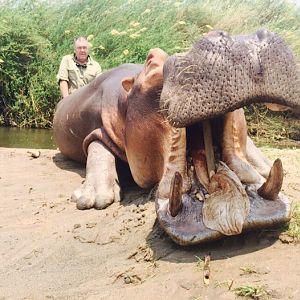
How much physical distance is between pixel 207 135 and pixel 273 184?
1.30 feet

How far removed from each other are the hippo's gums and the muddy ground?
0.13 metres

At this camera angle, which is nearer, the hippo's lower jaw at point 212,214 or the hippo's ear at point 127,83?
the hippo's lower jaw at point 212,214

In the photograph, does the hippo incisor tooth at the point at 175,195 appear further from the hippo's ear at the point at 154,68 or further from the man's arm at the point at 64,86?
the man's arm at the point at 64,86

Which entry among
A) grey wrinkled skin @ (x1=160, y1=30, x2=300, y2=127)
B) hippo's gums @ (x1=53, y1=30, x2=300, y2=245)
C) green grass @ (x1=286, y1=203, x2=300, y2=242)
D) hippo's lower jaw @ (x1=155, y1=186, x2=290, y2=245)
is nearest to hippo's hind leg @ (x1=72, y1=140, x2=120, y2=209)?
hippo's gums @ (x1=53, y1=30, x2=300, y2=245)

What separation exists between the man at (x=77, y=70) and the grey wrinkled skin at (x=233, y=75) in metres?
5.40

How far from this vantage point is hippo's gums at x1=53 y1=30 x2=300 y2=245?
92.1 inches

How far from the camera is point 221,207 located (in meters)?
2.54

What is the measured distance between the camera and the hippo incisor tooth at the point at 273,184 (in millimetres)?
2555

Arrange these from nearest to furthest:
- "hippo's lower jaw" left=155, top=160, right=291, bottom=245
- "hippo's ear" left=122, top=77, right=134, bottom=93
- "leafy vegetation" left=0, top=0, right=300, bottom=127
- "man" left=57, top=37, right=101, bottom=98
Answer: "hippo's lower jaw" left=155, top=160, right=291, bottom=245, "hippo's ear" left=122, top=77, right=134, bottom=93, "man" left=57, top=37, right=101, bottom=98, "leafy vegetation" left=0, top=0, right=300, bottom=127

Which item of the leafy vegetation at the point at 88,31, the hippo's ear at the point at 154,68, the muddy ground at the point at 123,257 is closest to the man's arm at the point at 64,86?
the muddy ground at the point at 123,257

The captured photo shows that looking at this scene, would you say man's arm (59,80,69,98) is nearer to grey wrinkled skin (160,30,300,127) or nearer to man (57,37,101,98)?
man (57,37,101,98)

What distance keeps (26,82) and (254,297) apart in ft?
35.0

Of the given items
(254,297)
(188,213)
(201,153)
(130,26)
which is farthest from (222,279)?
(130,26)

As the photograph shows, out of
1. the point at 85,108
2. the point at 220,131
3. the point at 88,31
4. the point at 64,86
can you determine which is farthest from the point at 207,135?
the point at 88,31
